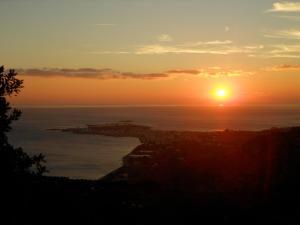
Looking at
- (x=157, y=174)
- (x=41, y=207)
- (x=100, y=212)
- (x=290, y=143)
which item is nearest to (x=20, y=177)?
(x=41, y=207)

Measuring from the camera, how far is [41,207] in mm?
20422

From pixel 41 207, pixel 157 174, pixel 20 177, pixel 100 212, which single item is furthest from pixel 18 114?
pixel 157 174

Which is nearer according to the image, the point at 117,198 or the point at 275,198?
the point at 117,198

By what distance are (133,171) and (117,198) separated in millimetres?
34741

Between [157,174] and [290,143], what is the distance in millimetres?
14775

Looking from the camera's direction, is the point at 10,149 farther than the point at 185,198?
No

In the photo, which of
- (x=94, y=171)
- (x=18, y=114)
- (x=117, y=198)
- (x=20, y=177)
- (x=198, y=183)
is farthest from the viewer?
(x=94, y=171)

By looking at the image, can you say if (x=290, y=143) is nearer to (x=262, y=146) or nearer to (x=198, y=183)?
(x=262, y=146)

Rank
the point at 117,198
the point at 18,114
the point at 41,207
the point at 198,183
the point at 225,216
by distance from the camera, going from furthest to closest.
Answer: the point at 198,183
the point at 117,198
the point at 225,216
the point at 41,207
the point at 18,114

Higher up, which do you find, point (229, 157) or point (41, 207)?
point (229, 157)

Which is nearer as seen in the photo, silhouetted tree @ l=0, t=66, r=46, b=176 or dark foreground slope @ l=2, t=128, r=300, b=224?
silhouetted tree @ l=0, t=66, r=46, b=176

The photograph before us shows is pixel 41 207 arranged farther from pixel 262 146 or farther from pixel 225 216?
pixel 262 146

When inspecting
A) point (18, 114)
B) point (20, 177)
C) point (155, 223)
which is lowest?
point (155, 223)

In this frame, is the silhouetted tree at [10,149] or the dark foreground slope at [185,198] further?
the dark foreground slope at [185,198]
